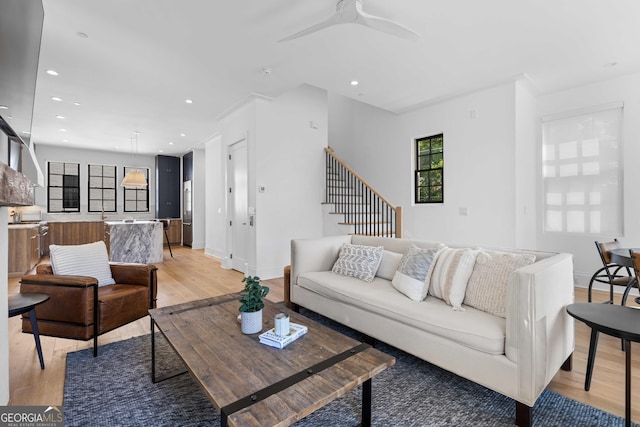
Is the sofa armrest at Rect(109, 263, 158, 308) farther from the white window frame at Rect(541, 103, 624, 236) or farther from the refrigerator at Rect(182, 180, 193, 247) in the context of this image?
the refrigerator at Rect(182, 180, 193, 247)

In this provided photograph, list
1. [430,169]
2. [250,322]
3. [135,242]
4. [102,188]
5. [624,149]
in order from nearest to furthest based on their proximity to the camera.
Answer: [250,322]
[624,149]
[430,169]
[135,242]
[102,188]

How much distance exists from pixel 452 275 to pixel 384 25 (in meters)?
2.11

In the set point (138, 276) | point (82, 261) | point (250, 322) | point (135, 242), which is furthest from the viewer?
point (135, 242)

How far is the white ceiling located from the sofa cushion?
2.48m

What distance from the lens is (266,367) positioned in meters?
1.45

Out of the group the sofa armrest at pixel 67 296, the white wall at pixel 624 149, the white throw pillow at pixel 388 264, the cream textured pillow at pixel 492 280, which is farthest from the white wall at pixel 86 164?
the white wall at pixel 624 149

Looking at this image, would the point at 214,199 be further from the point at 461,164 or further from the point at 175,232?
the point at 461,164

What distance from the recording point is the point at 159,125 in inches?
249

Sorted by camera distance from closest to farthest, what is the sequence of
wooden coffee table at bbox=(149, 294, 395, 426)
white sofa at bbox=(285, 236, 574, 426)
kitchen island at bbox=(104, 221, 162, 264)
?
wooden coffee table at bbox=(149, 294, 395, 426)
white sofa at bbox=(285, 236, 574, 426)
kitchen island at bbox=(104, 221, 162, 264)

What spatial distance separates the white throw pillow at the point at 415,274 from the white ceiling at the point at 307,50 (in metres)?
2.19

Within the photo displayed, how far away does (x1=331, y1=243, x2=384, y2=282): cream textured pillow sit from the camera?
2928 mm

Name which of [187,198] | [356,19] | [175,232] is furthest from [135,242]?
[356,19]

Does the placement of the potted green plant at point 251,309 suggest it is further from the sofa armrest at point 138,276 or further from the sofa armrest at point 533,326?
the sofa armrest at point 138,276

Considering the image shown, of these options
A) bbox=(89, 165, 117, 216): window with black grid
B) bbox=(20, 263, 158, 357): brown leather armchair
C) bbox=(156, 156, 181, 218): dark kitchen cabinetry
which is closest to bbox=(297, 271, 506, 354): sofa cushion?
bbox=(20, 263, 158, 357): brown leather armchair
